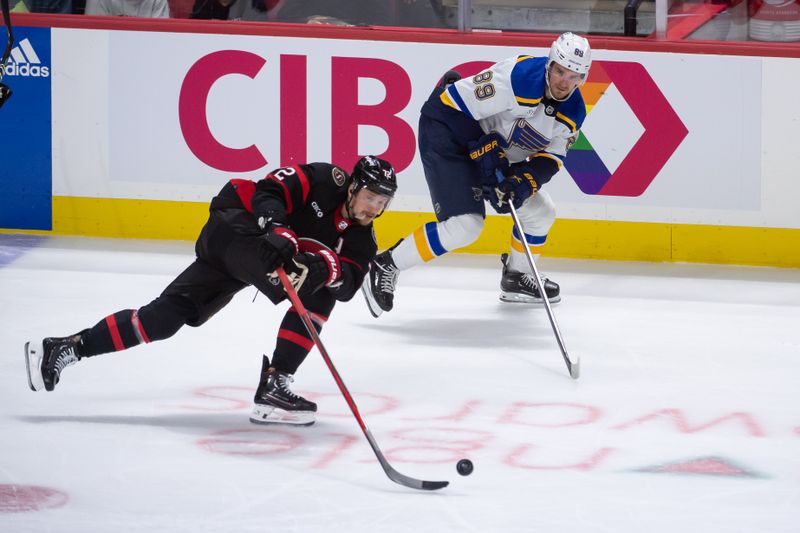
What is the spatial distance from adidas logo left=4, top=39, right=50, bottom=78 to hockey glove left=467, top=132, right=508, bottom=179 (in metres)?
2.61

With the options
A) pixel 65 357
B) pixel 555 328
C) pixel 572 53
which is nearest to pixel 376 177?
pixel 65 357

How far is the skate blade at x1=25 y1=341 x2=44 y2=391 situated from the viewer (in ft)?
12.2

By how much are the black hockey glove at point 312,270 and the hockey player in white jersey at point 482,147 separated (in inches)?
63.4

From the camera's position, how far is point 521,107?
498 centimetres

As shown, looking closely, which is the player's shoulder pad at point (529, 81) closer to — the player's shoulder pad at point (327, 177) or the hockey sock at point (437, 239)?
the hockey sock at point (437, 239)

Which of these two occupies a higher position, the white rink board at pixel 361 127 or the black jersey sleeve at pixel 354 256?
the white rink board at pixel 361 127

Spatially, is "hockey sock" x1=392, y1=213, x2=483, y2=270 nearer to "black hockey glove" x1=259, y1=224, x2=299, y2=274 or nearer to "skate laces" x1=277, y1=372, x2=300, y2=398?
"skate laces" x1=277, y1=372, x2=300, y2=398

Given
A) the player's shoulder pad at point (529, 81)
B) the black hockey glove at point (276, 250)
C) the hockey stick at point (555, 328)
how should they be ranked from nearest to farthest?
the black hockey glove at point (276, 250), the hockey stick at point (555, 328), the player's shoulder pad at point (529, 81)

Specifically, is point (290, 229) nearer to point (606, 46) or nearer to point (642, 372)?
point (642, 372)

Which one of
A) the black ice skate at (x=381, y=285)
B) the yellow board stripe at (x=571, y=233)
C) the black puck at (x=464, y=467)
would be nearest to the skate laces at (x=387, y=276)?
the black ice skate at (x=381, y=285)

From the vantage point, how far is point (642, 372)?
4426 mm

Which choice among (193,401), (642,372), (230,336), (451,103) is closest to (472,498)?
(193,401)

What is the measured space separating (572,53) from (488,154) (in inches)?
22.4

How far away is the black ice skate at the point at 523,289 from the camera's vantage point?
5.53 m
